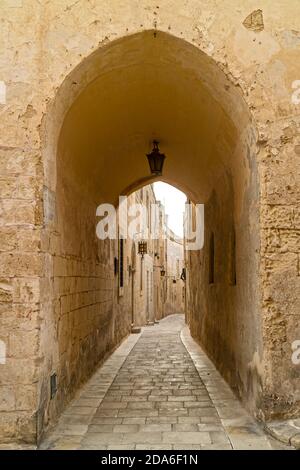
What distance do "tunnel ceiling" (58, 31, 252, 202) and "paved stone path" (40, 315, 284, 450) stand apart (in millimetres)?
2539

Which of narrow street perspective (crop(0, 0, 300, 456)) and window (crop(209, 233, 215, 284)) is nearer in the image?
narrow street perspective (crop(0, 0, 300, 456))

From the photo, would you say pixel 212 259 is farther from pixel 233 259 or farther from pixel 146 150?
pixel 233 259

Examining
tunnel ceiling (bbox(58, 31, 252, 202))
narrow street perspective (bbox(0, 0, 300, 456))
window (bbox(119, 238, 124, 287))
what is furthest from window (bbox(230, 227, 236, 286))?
window (bbox(119, 238, 124, 287))

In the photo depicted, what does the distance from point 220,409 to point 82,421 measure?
1.36 meters

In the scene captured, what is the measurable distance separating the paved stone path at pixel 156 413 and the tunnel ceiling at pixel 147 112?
2.54 m

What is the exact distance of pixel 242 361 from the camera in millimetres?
4535

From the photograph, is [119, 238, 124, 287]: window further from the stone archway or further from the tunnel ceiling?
the tunnel ceiling

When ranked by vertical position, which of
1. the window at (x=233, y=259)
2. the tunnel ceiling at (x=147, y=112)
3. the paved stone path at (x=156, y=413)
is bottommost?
the paved stone path at (x=156, y=413)

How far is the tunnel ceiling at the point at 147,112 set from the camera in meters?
4.12

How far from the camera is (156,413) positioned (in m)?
4.31

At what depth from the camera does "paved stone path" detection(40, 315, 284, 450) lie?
3436mm

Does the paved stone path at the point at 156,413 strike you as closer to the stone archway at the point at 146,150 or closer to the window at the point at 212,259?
the stone archway at the point at 146,150

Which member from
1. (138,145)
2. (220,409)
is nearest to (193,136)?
(138,145)

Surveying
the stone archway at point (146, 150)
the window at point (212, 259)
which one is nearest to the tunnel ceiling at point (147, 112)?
the stone archway at point (146, 150)
